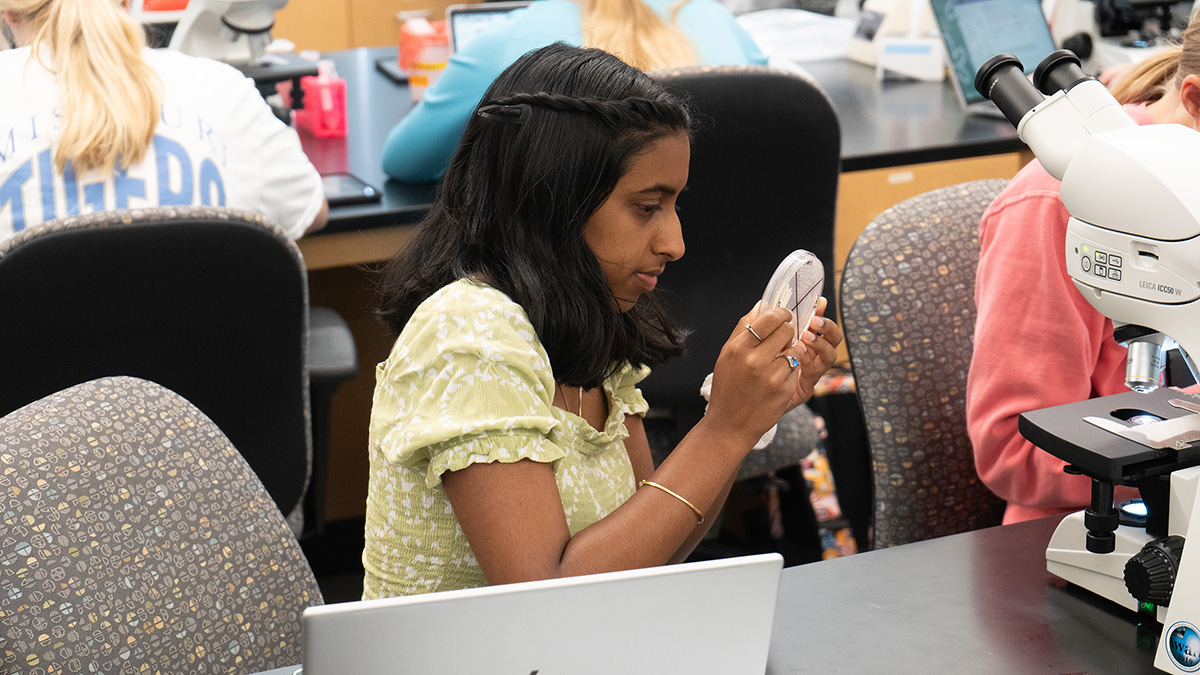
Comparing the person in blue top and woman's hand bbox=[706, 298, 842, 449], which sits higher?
the person in blue top

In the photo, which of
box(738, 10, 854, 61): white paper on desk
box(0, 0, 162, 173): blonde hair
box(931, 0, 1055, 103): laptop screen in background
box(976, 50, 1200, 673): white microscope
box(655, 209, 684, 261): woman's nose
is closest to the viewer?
box(976, 50, 1200, 673): white microscope

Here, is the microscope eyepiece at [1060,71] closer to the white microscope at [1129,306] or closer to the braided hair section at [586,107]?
the white microscope at [1129,306]

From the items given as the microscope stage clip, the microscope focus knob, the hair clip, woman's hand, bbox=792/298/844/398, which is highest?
the hair clip

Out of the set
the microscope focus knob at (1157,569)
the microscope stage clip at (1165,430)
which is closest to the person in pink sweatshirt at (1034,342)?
the microscope stage clip at (1165,430)

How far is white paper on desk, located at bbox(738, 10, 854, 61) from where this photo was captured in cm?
324

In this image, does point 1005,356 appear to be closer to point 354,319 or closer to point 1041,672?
point 1041,672

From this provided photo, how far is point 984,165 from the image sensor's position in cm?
260

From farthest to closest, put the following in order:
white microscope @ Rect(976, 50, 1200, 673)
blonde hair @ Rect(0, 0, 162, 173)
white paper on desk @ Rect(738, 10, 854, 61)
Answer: white paper on desk @ Rect(738, 10, 854, 61) → blonde hair @ Rect(0, 0, 162, 173) → white microscope @ Rect(976, 50, 1200, 673)

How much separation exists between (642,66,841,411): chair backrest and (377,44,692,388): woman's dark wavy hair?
2.47ft

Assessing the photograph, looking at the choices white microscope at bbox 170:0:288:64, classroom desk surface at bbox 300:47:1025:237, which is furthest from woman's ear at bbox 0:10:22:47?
classroom desk surface at bbox 300:47:1025:237

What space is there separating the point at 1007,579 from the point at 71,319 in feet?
3.60

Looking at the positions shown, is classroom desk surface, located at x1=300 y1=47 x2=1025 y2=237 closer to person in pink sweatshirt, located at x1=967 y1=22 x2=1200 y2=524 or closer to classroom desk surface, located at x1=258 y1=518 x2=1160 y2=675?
person in pink sweatshirt, located at x1=967 y1=22 x2=1200 y2=524

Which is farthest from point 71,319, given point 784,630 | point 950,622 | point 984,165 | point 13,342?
point 984,165

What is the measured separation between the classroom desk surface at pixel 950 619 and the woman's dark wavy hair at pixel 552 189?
11.2 inches
